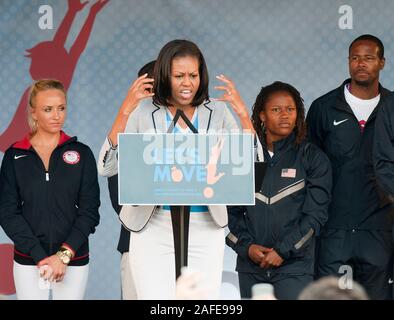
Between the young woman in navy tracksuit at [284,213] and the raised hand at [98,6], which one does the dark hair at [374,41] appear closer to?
the young woman in navy tracksuit at [284,213]

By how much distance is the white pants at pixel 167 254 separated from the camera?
453 centimetres

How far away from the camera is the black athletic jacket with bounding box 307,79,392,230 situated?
5.50 m

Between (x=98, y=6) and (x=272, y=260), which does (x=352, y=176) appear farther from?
(x=98, y=6)

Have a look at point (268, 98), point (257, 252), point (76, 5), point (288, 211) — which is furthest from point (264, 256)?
point (76, 5)

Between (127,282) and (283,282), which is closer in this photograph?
(283,282)

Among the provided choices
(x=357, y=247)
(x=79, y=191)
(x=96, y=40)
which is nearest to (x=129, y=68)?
(x=96, y=40)

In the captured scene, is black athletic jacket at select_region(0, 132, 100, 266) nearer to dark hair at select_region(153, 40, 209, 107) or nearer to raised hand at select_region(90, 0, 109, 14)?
dark hair at select_region(153, 40, 209, 107)

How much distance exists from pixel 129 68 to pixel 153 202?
70.4 inches

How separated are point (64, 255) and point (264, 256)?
1.03 meters

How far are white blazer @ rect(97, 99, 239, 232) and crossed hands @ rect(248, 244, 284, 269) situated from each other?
2.22ft

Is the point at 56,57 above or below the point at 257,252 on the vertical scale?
above

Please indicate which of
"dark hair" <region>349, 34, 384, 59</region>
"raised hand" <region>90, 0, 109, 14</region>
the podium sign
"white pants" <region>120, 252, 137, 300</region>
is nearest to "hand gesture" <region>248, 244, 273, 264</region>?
"white pants" <region>120, 252, 137, 300</region>

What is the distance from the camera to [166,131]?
15.1ft

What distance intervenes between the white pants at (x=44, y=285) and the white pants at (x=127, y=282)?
348 millimetres
